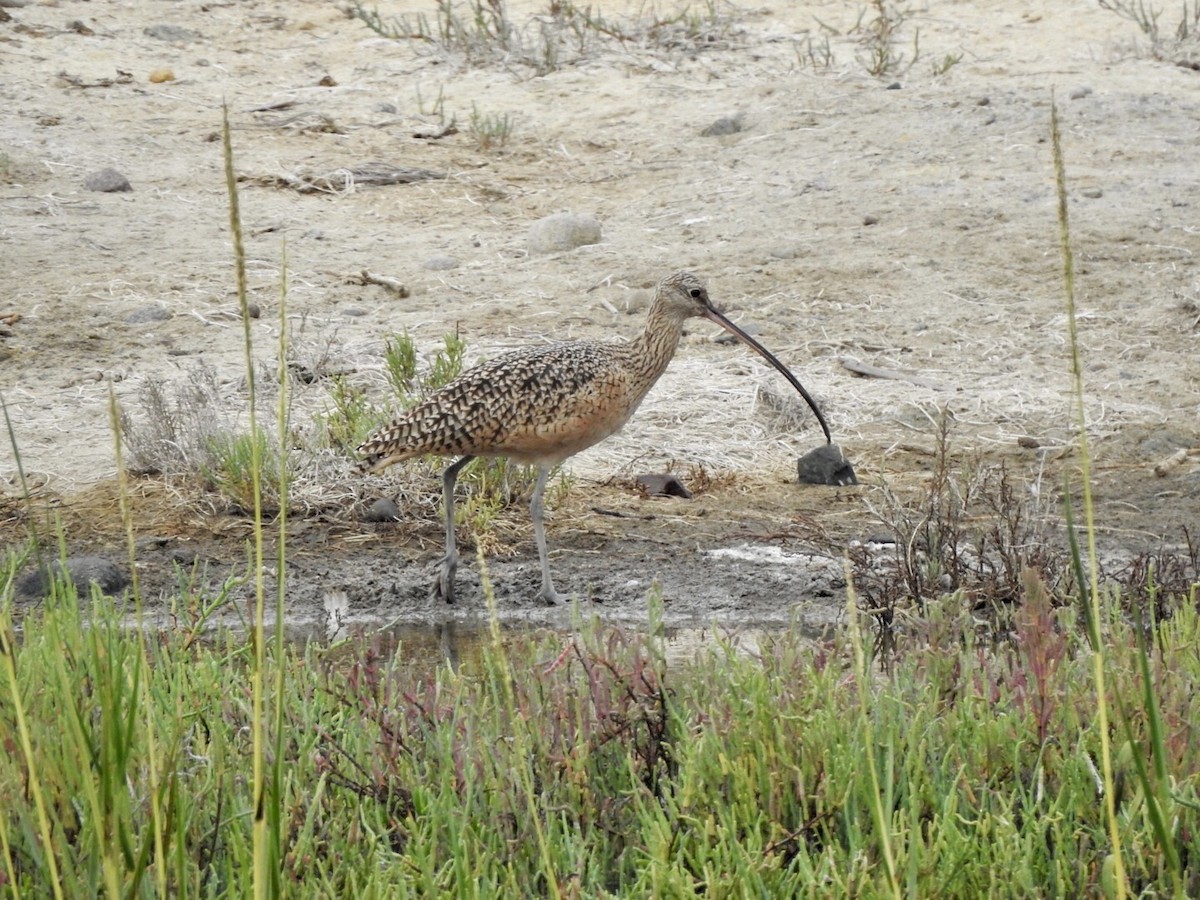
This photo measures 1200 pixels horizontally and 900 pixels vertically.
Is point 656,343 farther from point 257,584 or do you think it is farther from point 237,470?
point 257,584

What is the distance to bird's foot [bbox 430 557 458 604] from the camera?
7.02 metres

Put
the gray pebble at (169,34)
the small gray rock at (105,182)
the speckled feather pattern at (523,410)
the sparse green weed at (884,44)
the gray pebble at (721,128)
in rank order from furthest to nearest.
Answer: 1. the gray pebble at (169,34)
2. the sparse green weed at (884,44)
3. the gray pebble at (721,128)
4. the small gray rock at (105,182)
5. the speckled feather pattern at (523,410)

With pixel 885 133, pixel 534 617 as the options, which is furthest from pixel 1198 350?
pixel 534 617

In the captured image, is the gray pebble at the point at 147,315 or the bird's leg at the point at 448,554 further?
the gray pebble at the point at 147,315

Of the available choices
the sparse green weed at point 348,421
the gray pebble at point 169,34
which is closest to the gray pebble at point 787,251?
the sparse green weed at point 348,421

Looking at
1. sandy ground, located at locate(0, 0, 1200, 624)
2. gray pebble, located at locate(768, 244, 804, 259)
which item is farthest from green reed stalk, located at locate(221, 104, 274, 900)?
gray pebble, located at locate(768, 244, 804, 259)

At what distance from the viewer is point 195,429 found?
8.00 metres

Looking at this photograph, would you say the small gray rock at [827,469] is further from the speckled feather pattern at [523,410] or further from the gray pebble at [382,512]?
the gray pebble at [382,512]

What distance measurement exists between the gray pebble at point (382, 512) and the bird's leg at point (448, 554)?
72cm

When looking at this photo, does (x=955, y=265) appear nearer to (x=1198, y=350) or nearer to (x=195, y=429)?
(x=1198, y=350)

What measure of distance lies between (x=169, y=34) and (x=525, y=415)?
360 inches

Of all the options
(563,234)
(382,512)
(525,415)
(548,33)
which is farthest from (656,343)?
(548,33)

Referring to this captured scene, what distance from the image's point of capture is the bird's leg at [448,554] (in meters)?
7.02

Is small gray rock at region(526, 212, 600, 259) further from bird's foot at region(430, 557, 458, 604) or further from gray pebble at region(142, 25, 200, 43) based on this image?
gray pebble at region(142, 25, 200, 43)
